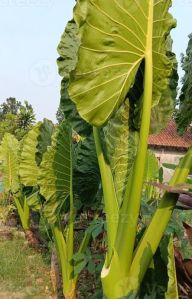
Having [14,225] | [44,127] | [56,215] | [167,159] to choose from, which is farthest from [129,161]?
[167,159]

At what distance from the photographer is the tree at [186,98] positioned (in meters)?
1.55

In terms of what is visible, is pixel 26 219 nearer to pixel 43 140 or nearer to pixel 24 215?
pixel 24 215

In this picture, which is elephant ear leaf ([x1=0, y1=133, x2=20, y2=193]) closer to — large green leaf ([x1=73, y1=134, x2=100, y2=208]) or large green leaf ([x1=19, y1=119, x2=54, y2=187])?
large green leaf ([x1=19, y1=119, x2=54, y2=187])

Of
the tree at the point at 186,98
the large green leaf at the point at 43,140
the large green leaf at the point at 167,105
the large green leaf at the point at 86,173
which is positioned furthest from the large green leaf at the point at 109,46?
the large green leaf at the point at 43,140

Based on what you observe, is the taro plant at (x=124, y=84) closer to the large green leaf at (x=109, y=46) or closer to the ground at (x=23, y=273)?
the large green leaf at (x=109, y=46)

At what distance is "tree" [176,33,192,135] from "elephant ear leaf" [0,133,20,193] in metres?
4.18

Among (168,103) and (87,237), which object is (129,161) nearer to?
(168,103)

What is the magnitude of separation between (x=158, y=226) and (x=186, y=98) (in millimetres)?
540

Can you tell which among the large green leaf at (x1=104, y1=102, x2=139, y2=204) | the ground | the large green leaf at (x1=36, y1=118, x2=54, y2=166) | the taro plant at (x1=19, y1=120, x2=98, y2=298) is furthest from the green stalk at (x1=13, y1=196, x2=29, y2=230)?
the large green leaf at (x1=104, y1=102, x2=139, y2=204)

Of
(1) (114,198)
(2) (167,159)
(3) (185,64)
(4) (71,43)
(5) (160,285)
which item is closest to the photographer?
(5) (160,285)

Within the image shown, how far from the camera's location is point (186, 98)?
1552 mm

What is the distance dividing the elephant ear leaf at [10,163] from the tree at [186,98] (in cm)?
418

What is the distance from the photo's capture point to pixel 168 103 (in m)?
1.75

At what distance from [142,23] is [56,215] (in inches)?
69.3
